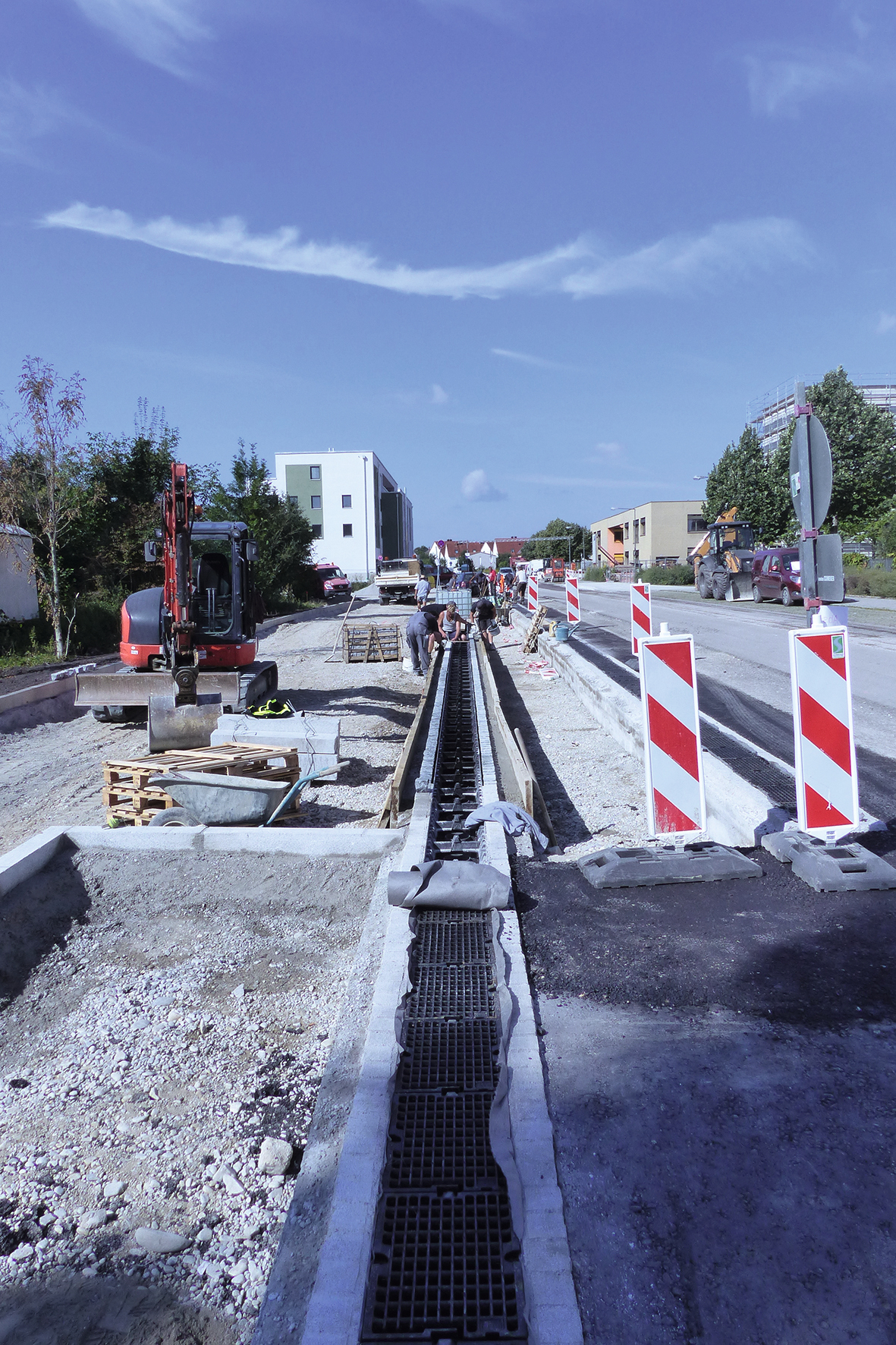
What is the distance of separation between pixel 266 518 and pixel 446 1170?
37539 mm

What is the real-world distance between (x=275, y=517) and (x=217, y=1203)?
3786 cm

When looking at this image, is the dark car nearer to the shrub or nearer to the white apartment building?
the shrub

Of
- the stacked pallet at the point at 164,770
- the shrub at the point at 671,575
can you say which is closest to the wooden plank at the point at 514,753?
the stacked pallet at the point at 164,770

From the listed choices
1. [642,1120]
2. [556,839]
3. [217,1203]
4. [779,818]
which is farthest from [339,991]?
[779,818]

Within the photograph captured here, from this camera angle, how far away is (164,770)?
783cm

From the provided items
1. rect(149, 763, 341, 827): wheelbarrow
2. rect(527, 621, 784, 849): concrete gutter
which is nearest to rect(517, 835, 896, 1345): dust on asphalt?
rect(527, 621, 784, 849): concrete gutter

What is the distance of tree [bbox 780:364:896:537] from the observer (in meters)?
43.5

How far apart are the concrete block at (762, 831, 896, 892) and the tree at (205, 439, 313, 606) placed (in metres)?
32.2

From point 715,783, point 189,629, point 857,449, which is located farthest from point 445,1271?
point 857,449

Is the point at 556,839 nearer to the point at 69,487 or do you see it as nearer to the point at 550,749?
the point at 550,749

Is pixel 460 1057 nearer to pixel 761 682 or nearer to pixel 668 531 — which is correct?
pixel 761 682

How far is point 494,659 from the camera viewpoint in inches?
798

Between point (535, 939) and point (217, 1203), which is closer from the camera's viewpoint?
point (217, 1203)

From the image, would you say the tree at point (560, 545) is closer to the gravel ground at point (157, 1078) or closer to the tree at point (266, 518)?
the tree at point (266, 518)
